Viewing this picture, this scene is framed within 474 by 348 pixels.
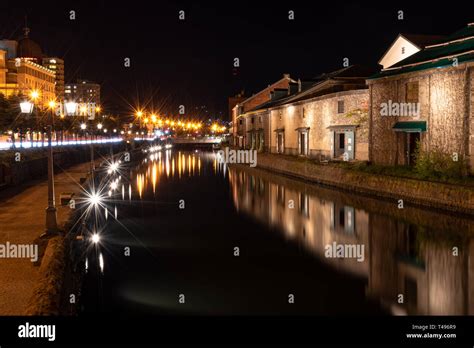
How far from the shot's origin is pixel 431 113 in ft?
99.7

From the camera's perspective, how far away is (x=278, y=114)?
2434 inches

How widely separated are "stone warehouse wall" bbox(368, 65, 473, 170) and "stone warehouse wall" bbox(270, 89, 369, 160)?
303 cm

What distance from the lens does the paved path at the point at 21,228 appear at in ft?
35.2

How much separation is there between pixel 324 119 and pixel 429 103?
15.9 metres

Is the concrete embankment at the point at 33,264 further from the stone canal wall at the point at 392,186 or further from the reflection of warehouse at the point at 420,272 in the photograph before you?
the stone canal wall at the point at 392,186

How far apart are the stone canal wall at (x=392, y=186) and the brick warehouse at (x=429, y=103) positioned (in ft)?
9.22

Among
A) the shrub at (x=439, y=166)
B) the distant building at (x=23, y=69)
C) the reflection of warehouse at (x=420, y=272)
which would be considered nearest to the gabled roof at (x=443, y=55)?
the shrub at (x=439, y=166)

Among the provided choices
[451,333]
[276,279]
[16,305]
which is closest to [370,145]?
[276,279]

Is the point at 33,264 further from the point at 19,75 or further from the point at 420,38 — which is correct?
the point at 19,75

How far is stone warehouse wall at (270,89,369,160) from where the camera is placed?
132ft

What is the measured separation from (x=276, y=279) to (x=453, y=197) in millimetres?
12230

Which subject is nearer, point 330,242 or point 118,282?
point 118,282

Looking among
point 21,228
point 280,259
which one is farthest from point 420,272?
point 21,228

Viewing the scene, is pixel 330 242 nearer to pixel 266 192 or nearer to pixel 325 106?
pixel 266 192
